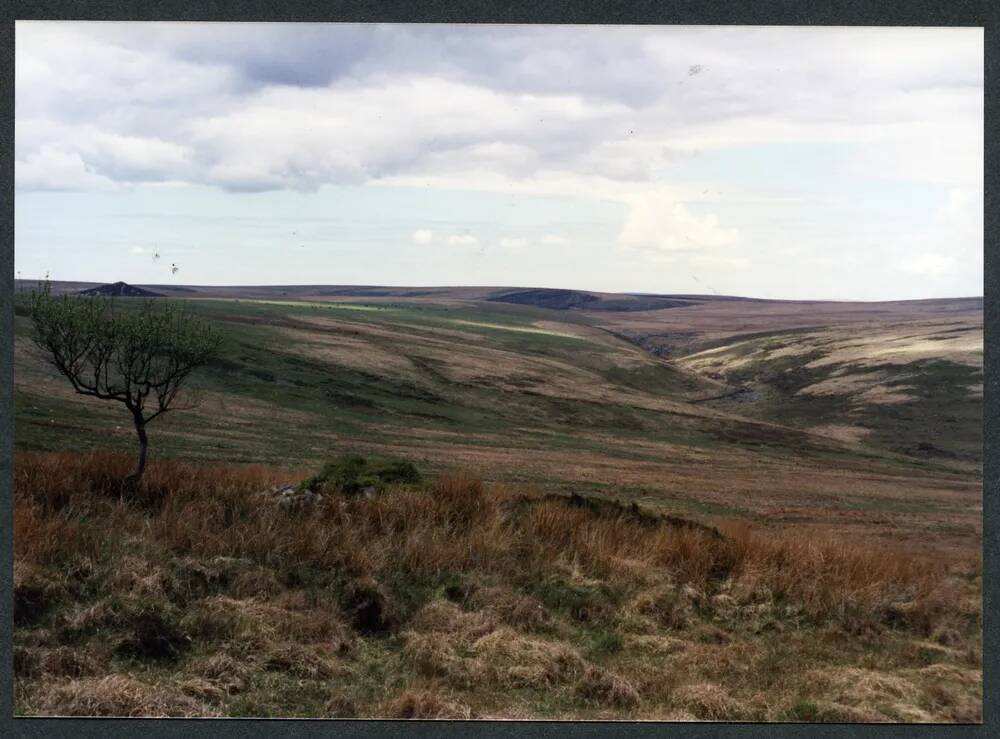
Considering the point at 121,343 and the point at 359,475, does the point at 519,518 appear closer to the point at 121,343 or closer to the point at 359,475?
the point at 359,475

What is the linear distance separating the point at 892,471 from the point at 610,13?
20.4 ft

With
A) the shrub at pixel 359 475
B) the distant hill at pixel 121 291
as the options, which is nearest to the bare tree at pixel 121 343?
the distant hill at pixel 121 291

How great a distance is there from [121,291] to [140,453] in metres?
1.84

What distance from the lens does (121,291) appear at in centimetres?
909

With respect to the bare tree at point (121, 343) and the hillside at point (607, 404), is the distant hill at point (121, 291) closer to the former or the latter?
the bare tree at point (121, 343)

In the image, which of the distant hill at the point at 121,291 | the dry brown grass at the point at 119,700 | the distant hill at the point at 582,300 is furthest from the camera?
the distant hill at the point at 582,300

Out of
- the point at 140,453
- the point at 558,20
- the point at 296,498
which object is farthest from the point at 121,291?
the point at 558,20

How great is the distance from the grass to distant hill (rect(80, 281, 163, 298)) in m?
1.81

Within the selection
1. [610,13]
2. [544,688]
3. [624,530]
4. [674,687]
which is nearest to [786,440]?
[624,530]

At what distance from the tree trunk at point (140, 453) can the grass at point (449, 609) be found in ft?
0.53

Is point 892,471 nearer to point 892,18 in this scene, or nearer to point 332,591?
point 892,18

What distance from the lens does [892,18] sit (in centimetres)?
773

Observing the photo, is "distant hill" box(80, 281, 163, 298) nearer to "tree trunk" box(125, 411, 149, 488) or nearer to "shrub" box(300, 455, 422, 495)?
"tree trunk" box(125, 411, 149, 488)

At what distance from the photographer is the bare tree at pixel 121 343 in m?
8.31
